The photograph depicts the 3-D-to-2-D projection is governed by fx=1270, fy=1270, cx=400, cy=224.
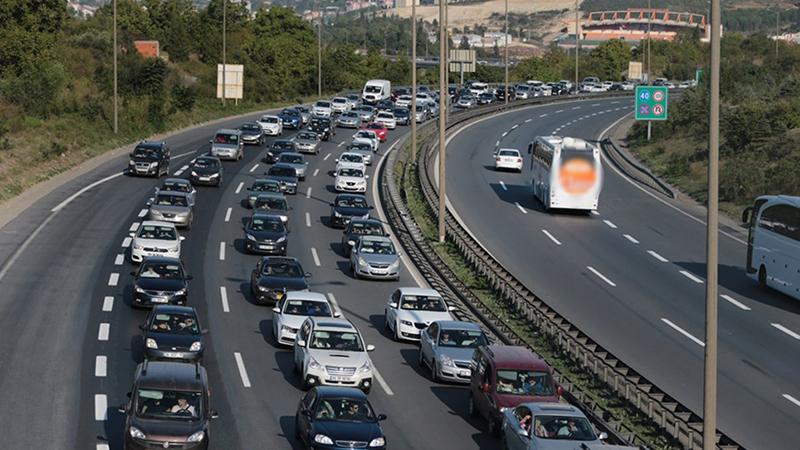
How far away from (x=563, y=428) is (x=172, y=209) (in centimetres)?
3045

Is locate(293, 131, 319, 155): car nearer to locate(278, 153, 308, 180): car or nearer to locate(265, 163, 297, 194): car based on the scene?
locate(278, 153, 308, 180): car

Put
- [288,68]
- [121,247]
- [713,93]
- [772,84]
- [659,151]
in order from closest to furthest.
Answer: [713,93], [121,247], [659,151], [772,84], [288,68]

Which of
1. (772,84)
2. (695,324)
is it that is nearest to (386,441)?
(695,324)

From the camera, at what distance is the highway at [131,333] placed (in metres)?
26.4

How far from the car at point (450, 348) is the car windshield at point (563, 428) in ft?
23.5

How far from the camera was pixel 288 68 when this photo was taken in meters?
143

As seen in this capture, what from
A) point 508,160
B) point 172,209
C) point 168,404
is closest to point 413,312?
point 168,404

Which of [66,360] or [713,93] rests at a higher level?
[713,93]

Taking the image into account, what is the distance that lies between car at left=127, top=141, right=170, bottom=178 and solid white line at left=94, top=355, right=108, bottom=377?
3356cm

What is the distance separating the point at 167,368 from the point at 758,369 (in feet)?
57.3

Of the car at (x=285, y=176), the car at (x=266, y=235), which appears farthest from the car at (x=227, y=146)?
the car at (x=266, y=235)

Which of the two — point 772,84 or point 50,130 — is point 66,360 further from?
point 772,84

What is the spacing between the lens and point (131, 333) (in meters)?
34.4

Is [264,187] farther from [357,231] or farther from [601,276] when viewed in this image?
[601,276]
